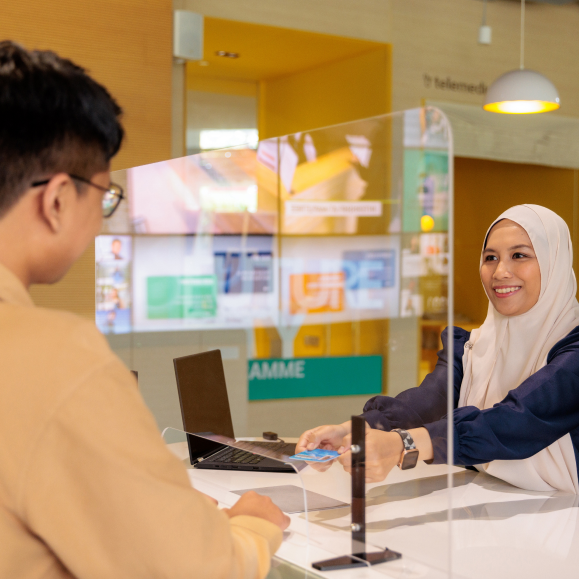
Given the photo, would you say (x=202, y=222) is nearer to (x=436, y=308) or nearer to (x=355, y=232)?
(x=355, y=232)

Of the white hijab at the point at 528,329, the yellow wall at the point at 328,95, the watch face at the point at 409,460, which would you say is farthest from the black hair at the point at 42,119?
the yellow wall at the point at 328,95

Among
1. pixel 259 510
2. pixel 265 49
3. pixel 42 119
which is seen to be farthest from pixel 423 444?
pixel 265 49

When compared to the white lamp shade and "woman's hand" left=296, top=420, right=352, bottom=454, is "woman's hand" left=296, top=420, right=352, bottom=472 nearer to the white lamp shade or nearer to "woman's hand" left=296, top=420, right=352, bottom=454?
"woman's hand" left=296, top=420, right=352, bottom=454

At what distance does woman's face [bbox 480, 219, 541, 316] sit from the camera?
198cm

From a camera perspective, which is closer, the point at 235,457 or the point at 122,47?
the point at 235,457

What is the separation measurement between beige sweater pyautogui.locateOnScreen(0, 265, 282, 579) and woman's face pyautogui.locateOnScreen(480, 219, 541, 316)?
58.3 inches

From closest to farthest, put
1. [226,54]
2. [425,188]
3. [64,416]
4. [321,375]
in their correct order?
[64,416] < [425,188] < [321,375] < [226,54]

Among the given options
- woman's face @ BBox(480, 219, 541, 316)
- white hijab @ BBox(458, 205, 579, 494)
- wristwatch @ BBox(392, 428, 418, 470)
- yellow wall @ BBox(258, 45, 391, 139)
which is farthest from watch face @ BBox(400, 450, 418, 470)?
yellow wall @ BBox(258, 45, 391, 139)

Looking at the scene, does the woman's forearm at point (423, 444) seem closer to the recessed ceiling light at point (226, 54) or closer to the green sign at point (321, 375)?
the green sign at point (321, 375)

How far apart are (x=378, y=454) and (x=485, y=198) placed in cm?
622

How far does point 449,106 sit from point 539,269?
13.8 feet

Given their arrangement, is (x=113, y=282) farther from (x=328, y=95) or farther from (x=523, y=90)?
(x=328, y=95)

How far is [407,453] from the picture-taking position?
123 cm

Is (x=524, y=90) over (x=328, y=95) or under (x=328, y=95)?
under
